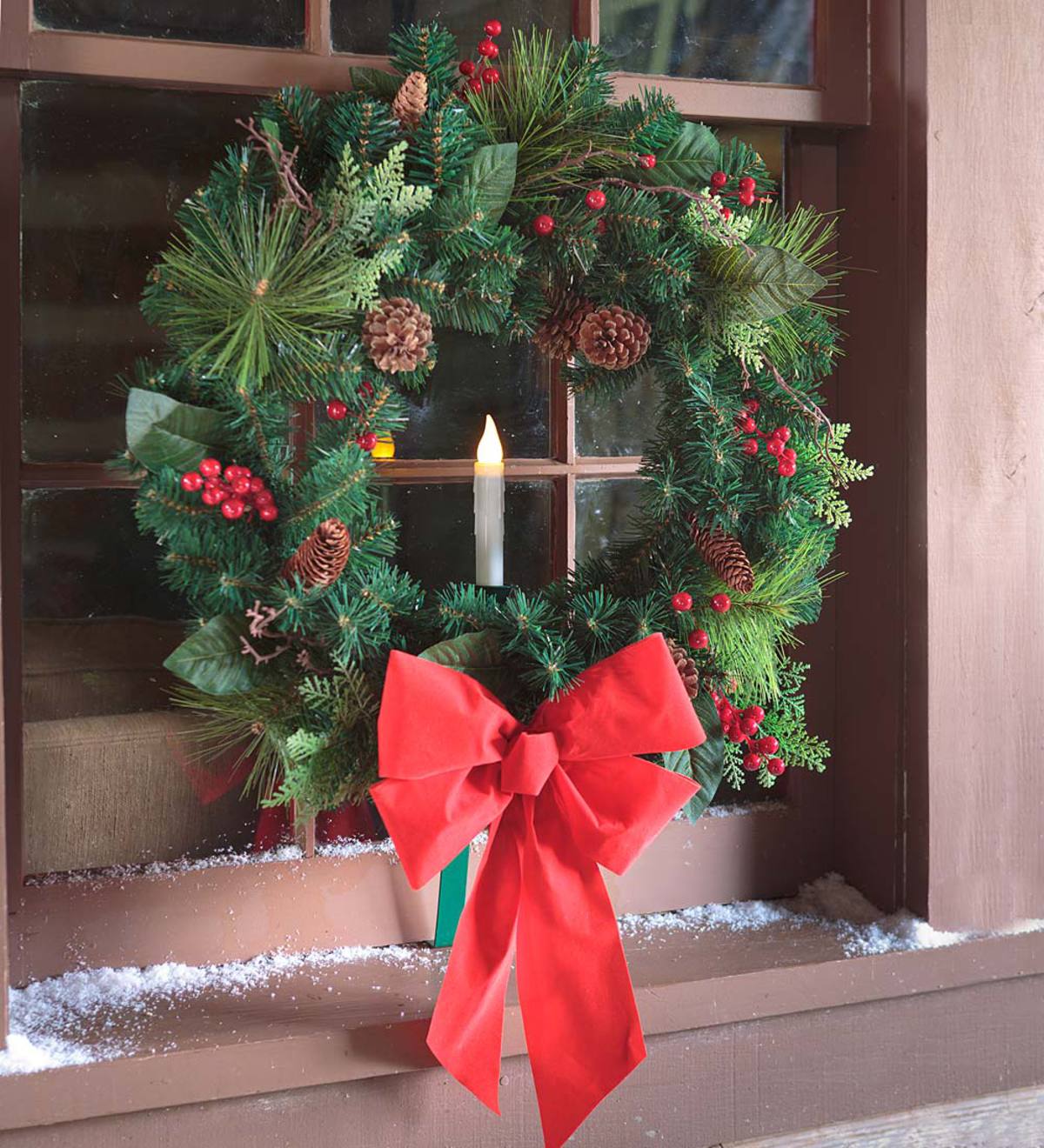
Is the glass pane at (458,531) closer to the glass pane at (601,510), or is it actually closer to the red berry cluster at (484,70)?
the glass pane at (601,510)

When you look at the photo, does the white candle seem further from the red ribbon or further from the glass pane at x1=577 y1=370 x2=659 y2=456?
the glass pane at x1=577 y1=370 x2=659 y2=456

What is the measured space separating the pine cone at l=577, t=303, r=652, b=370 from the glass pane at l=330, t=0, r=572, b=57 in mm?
323

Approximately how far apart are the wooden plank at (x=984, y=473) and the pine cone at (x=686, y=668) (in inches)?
12.2

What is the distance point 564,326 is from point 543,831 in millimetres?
446

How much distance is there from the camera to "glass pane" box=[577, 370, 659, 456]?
1174mm

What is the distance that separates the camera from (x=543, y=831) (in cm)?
94

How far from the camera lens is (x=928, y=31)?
111cm

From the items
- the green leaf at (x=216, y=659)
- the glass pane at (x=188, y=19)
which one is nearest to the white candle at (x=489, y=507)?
the green leaf at (x=216, y=659)

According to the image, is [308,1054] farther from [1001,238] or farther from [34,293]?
[1001,238]

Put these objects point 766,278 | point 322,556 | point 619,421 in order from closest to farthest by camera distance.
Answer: point 322,556, point 766,278, point 619,421

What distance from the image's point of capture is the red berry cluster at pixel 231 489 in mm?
843

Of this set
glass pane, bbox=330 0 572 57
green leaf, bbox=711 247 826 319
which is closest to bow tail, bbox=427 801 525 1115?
green leaf, bbox=711 247 826 319

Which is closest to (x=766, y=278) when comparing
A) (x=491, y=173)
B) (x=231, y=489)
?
(x=491, y=173)

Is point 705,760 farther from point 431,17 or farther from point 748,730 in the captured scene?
point 431,17
